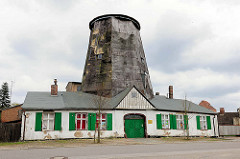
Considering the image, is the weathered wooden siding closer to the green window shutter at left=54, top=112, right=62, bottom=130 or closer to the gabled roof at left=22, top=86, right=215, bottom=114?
the gabled roof at left=22, top=86, right=215, bottom=114

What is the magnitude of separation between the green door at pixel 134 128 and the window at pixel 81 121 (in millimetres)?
3889

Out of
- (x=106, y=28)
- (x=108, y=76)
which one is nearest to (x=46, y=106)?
(x=108, y=76)

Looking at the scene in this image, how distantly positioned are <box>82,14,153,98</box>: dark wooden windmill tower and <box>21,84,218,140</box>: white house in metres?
1.85

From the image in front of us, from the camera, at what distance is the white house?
18859 millimetres

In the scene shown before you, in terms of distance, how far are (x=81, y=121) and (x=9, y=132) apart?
238 inches

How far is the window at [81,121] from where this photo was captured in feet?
64.5

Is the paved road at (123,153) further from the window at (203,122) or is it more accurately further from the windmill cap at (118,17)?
the windmill cap at (118,17)

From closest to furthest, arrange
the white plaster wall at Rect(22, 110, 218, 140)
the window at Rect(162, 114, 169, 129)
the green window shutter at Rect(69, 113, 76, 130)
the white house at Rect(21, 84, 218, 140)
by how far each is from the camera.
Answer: the white plaster wall at Rect(22, 110, 218, 140) → the white house at Rect(21, 84, 218, 140) → the green window shutter at Rect(69, 113, 76, 130) → the window at Rect(162, 114, 169, 129)

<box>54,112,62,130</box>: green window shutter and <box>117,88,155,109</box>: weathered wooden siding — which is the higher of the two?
<box>117,88,155,109</box>: weathered wooden siding

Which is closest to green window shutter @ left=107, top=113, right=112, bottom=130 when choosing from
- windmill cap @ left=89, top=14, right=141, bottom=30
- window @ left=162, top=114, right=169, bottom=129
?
window @ left=162, top=114, right=169, bottom=129

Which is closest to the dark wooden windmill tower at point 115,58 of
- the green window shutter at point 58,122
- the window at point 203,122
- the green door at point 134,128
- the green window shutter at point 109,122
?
the green window shutter at point 109,122

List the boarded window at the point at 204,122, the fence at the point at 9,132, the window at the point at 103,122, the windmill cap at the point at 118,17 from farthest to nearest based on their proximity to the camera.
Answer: the windmill cap at the point at 118,17, the boarded window at the point at 204,122, the window at the point at 103,122, the fence at the point at 9,132

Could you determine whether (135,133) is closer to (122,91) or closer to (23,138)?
(122,91)

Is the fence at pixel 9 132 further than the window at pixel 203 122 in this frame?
No
